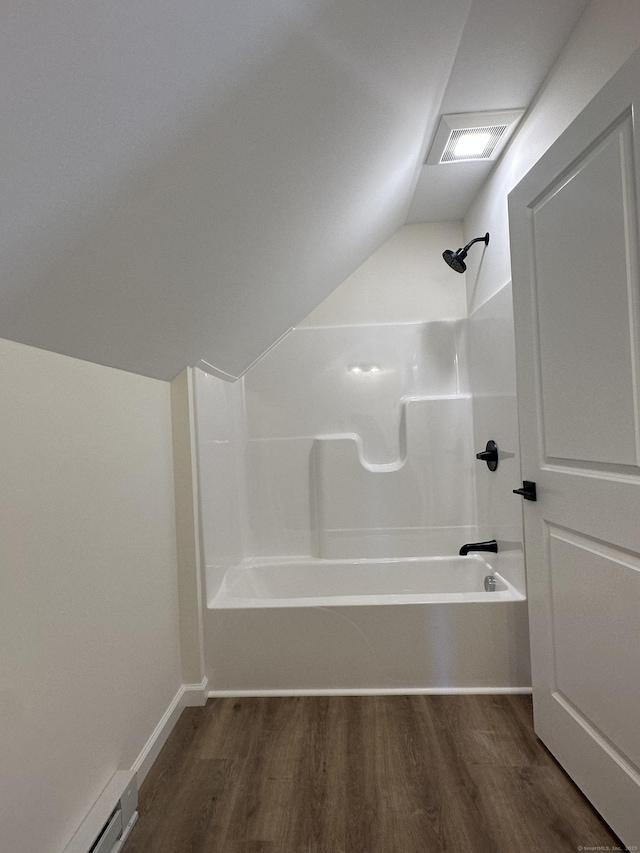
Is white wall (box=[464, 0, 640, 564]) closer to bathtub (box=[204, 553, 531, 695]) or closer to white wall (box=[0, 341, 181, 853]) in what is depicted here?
bathtub (box=[204, 553, 531, 695])

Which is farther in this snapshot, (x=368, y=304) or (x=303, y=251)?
(x=368, y=304)

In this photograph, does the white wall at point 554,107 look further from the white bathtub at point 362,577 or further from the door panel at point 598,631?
Answer: the white bathtub at point 362,577

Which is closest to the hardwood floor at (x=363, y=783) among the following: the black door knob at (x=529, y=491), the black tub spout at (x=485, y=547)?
the black tub spout at (x=485, y=547)

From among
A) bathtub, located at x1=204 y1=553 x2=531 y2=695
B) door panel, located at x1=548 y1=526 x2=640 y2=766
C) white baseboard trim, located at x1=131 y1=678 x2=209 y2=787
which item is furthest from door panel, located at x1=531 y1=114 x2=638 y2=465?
white baseboard trim, located at x1=131 y1=678 x2=209 y2=787

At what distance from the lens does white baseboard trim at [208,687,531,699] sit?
2256 millimetres

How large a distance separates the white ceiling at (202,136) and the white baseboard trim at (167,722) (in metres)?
1.29

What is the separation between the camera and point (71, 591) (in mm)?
1399

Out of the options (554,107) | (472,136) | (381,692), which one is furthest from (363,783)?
(472,136)

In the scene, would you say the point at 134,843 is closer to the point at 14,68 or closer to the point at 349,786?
the point at 349,786

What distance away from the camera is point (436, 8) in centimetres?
147

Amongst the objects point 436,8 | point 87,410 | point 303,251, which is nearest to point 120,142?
point 87,410

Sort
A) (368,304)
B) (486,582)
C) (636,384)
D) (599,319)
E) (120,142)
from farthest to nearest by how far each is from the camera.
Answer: (368,304), (486,582), (599,319), (636,384), (120,142)

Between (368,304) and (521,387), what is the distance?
63.5 inches

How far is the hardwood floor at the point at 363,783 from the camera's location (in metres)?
1.47
